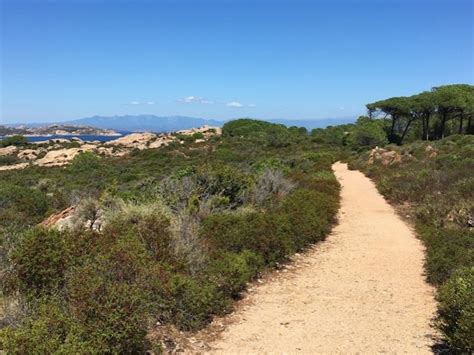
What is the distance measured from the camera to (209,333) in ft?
19.4

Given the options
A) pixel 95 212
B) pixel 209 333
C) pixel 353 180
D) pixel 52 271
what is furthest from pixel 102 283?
pixel 353 180

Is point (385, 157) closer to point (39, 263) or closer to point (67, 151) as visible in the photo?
point (39, 263)

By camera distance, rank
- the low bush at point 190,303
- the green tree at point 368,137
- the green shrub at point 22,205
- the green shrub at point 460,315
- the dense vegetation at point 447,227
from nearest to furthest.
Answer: the green shrub at point 460,315 → the dense vegetation at point 447,227 → the low bush at point 190,303 → the green shrub at point 22,205 → the green tree at point 368,137

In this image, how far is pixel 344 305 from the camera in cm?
695

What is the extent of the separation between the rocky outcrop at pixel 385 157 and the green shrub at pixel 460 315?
23276 millimetres

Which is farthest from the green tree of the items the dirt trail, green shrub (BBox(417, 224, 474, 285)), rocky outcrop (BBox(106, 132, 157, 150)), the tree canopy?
green shrub (BBox(417, 224, 474, 285))

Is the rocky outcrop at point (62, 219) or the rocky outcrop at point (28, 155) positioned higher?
the rocky outcrop at point (62, 219)

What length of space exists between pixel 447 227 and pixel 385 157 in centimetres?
1877

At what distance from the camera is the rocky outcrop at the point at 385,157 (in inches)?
1111

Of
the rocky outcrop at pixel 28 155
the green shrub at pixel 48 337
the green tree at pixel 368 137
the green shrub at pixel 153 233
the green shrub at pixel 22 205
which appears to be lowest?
the rocky outcrop at pixel 28 155

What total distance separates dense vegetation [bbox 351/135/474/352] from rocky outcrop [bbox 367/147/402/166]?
3287 millimetres

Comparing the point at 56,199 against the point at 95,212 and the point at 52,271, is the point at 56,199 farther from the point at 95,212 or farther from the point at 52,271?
the point at 52,271

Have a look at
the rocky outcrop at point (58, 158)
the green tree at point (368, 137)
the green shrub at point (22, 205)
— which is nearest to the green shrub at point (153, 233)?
the green shrub at point (22, 205)

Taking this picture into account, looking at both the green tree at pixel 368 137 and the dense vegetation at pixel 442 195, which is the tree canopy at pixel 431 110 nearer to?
the dense vegetation at pixel 442 195
